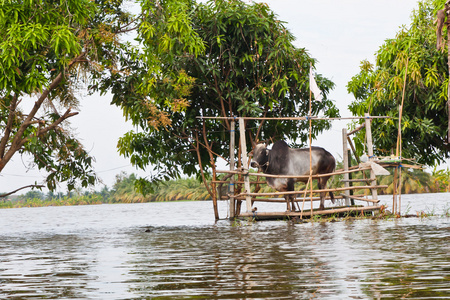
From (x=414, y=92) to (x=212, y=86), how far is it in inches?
270

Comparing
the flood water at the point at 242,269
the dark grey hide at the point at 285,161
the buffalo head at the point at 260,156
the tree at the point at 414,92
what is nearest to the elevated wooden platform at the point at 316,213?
the dark grey hide at the point at 285,161

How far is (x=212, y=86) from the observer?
2005 cm

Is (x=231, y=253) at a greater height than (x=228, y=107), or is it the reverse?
(x=228, y=107)

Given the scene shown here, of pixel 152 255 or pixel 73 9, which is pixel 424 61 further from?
pixel 152 255

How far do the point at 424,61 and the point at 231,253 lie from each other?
45.5 ft

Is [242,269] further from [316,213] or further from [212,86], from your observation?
[212,86]

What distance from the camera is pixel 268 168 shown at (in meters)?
17.6

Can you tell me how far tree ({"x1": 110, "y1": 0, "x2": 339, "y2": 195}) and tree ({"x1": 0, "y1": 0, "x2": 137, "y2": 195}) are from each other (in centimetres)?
154

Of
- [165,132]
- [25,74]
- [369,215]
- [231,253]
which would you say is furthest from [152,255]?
[165,132]

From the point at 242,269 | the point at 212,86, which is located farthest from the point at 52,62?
the point at 242,269

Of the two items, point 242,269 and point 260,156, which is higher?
point 260,156

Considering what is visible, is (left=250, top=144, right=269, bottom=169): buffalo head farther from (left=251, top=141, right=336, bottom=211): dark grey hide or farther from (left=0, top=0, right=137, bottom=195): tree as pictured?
(left=0, top=0, right=137, bottom=195): tree

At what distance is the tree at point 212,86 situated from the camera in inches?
704

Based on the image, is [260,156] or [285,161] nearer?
[260,156]
